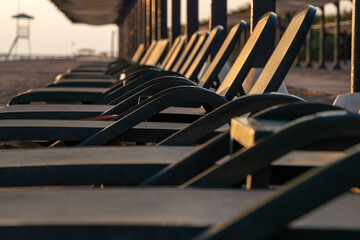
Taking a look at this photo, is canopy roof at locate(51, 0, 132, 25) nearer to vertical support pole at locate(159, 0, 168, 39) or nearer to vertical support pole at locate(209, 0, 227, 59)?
vertical support pole at locate(159, 0, 168, 39)

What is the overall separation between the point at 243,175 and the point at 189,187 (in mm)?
157

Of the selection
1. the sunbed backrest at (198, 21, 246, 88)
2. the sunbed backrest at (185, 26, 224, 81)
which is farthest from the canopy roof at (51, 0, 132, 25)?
the sunbed backrest at (198, 21, 246, 88)

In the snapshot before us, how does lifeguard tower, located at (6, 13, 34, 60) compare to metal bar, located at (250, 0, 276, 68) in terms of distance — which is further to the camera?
lifeguard tower, located at (6, 13, 34, 60)

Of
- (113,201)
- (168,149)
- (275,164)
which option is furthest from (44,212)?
(168,149)

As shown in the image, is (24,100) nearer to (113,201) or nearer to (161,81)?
(161,81)

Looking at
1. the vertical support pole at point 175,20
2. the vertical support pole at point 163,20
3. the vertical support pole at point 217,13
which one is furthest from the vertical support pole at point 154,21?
the vertical support pole at point 217,13

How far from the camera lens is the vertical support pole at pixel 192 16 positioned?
35.9 ft

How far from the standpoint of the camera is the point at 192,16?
1098 cm

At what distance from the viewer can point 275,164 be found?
183 cm

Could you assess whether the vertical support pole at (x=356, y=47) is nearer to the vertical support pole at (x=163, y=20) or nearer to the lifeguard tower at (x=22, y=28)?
the vertical support pole at (x=163, y=20)

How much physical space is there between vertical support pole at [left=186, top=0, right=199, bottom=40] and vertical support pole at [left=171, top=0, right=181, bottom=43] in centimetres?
191

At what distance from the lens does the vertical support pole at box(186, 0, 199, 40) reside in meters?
10.9

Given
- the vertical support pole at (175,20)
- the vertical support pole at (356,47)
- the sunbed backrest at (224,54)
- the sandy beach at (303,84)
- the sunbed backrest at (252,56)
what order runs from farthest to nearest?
the vertical support pole at (175,20)
the sandy beach at (303,84)
the sunbed backrest at (224,54)
the sunbed backrest at (252,56)
the vertical support pole at (356,47)

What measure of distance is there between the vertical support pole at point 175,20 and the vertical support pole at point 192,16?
6.27ft
